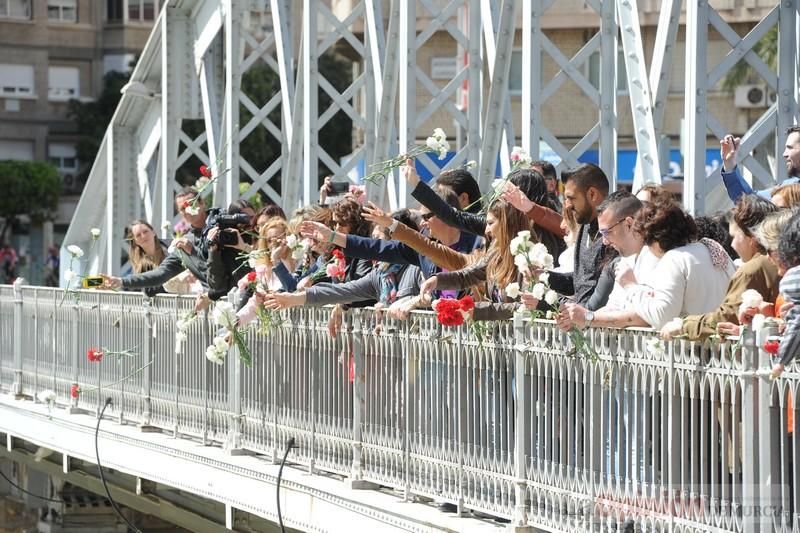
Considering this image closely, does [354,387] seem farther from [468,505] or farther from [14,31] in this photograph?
[14,31]

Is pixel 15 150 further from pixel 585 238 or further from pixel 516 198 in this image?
pixel 585 238

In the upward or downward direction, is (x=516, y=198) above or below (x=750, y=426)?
above

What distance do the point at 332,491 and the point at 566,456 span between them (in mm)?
2422

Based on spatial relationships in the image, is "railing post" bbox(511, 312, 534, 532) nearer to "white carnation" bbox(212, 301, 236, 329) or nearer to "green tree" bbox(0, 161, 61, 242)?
"white carnation" bbox(212, 301, 236, 329)

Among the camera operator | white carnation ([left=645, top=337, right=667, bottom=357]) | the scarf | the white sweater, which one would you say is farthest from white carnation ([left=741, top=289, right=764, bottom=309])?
the camera operator

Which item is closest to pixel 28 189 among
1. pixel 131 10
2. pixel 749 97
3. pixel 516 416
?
pixel 131 10

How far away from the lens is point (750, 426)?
6672 mm

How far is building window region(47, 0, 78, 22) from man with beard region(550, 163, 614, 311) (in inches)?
2738

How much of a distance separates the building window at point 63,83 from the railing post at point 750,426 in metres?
71.0

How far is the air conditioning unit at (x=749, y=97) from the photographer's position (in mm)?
41562

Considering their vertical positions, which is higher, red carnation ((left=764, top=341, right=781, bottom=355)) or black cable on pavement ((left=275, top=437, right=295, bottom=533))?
red carnation ((left=764, top=341, right=781, bottom=355))

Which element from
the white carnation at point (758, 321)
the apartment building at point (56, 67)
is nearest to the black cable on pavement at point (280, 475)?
the white carnation at point (758, 321)

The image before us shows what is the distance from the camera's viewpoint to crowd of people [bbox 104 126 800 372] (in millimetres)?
7186

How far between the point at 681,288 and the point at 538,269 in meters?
0.70
